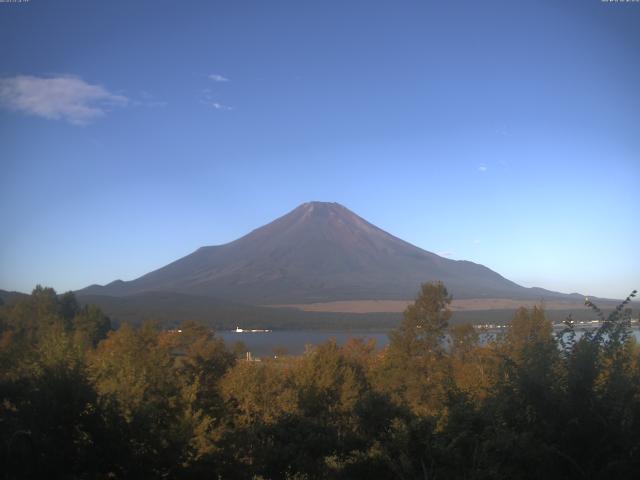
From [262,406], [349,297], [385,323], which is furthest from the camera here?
[349,297]

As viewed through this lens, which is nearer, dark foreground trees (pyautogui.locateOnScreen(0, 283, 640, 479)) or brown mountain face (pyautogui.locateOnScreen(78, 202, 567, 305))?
dark foreground trees (pyautogui.locateOnScreen(0, 283, 640, 479))

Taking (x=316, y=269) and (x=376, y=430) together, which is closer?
(x=376, y=430)

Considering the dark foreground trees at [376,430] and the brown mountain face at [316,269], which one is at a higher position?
the brown mountain face at [316,269]

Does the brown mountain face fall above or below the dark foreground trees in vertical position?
above

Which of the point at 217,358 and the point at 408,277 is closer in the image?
the point at 217,358

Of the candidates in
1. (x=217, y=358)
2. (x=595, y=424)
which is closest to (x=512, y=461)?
(x=595, y=424)

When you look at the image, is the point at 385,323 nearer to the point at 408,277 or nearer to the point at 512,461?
the point at 408,277

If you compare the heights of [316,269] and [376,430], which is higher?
[316,269]

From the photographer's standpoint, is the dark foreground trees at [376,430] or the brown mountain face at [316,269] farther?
the brown mountain face at [316,269]
